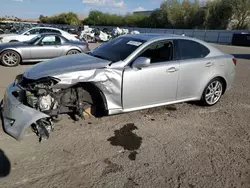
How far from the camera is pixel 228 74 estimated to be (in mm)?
4953

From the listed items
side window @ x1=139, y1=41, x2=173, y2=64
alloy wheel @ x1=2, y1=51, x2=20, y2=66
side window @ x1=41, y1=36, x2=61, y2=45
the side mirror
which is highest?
side window @ x1=139, y1=41, x2=173, y2=64

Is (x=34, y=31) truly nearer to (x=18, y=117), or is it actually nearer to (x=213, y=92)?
(x=18, y=117)

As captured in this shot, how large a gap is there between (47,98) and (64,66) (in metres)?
0.62

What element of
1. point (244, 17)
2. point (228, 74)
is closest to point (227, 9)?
point (244, 17)

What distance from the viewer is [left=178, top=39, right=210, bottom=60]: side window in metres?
4.33

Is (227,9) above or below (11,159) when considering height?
above

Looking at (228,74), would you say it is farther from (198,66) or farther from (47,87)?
(47,87)

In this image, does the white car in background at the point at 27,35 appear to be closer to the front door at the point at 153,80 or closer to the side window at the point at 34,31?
the side window at the point at 34,31

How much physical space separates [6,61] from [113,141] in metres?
7.09

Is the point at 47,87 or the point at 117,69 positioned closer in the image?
the point at 47,87

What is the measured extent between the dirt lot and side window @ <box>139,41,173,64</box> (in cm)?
114

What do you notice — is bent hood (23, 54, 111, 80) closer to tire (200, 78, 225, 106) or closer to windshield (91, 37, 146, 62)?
windshield (91, 37, 146, 62)

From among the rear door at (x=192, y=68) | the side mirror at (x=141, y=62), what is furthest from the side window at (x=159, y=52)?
the side mirror at (x=141, y=62)

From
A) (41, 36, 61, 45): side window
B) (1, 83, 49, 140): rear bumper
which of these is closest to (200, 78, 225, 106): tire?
(1, 83, 49, 140): rear bumper
